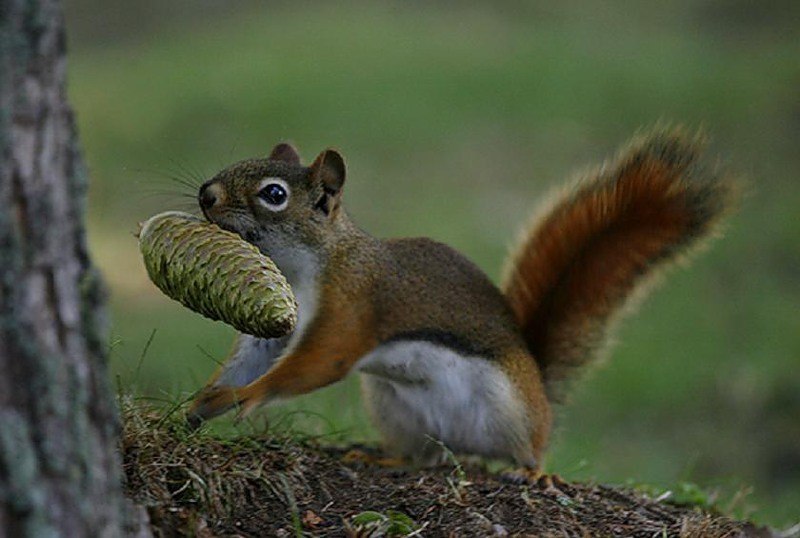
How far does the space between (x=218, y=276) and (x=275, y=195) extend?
49 cm

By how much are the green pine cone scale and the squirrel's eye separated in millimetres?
330

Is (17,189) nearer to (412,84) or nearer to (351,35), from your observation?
(412,84)

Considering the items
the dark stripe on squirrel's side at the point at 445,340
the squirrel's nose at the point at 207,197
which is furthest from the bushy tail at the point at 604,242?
the squirrel's nose at the point at 207,197

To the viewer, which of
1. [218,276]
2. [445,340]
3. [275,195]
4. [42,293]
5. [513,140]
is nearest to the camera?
[42,293]

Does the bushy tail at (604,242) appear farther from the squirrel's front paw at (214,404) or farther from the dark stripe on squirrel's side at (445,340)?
the squirrel's front paw at (214,404)

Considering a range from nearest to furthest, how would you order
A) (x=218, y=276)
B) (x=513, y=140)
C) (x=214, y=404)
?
(x=218, y=276) → (x=214, y=404) → (x=513, y=140)

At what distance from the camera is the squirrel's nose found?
2.60m

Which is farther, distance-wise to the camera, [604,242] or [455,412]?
[604,242]

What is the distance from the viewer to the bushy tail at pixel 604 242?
2969 mm

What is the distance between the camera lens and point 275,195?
2.74m

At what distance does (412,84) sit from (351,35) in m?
1.00

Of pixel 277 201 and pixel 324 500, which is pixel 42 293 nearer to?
pixel 324 500

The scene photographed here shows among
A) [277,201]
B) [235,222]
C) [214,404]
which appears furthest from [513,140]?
[214,404]

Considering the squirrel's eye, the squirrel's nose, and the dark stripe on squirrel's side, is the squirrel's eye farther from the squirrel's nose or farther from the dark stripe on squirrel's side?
the dark stripe on squirrel's side
